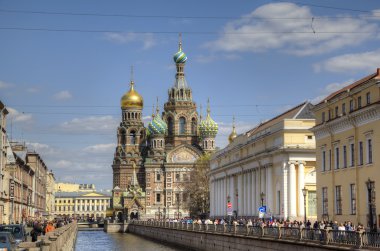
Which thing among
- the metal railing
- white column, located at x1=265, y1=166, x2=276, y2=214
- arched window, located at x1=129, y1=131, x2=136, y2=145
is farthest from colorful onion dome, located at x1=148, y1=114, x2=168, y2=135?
the metal railing

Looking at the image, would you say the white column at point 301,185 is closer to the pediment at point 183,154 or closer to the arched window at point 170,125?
the pediment at point 183,154

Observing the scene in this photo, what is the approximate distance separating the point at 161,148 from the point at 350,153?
399 feet

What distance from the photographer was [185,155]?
164m

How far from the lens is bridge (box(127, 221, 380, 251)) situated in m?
29.4

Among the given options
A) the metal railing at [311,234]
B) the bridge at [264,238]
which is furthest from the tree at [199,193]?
the metal railing at [311,234]

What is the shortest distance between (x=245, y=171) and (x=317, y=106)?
26.6 meters

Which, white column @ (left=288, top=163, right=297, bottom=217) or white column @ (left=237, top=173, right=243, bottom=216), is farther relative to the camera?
white column @ (left=237, top=173, right=243, bottom=216)

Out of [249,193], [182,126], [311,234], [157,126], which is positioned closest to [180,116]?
[182,126]

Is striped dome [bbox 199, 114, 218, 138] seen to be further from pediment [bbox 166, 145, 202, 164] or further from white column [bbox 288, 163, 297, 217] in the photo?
white column [bbox 288, 163, 297, 217]

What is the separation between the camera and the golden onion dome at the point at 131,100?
171625 millimetres

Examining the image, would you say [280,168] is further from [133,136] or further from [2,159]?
[133,136]

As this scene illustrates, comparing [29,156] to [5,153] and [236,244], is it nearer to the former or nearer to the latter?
[5,153]

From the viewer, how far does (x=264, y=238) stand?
41344mm

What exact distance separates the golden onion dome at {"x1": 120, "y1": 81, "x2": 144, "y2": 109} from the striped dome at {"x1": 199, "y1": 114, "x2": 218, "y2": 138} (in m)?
14.8
